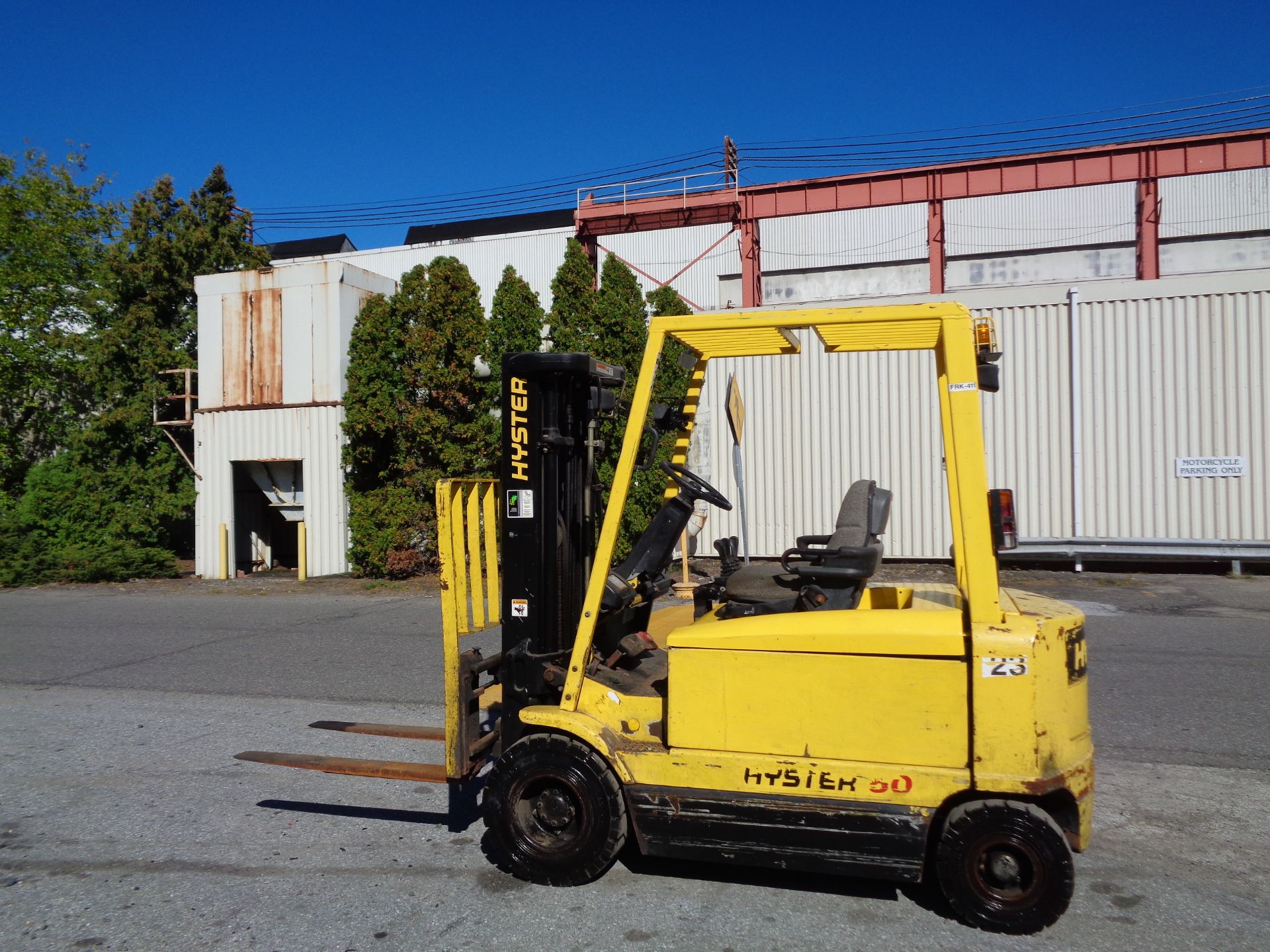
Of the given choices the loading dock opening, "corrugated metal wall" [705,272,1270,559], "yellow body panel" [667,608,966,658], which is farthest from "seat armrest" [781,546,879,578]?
the loading dock opening

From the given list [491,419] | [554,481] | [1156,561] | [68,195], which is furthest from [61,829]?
[68,195]

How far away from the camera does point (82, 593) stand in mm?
16547

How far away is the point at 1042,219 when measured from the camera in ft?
105

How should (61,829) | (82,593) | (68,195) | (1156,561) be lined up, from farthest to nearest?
(68,195), (82,593), (1156,561), (61,829)

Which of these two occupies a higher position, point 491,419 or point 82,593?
point 491,419

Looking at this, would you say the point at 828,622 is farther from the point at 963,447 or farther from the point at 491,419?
the point at 491,419

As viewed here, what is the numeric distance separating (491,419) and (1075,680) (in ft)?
47.4

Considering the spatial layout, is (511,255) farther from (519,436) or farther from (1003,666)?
(1003,666)

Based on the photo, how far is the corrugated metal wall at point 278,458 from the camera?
18406 mm

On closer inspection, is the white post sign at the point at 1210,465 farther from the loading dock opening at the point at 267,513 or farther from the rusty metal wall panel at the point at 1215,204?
the rusty metal wall panel at the point at 1215,204

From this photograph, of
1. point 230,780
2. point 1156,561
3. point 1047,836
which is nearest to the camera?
point 1047,836

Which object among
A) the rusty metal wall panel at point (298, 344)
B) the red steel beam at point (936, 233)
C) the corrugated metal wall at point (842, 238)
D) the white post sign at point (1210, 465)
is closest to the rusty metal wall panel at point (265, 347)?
the rusty metal wall panel at point (298, 344)

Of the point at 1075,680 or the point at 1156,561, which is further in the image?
the point at 1156,561

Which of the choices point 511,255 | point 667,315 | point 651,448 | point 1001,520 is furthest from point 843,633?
point 511,255
